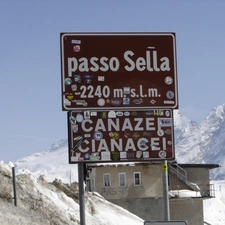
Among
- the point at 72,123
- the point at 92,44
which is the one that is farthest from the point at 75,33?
the point at 72,123

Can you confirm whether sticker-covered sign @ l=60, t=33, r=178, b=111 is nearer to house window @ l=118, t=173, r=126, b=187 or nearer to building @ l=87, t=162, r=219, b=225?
building @ l=87, t=162, r=219, b=225

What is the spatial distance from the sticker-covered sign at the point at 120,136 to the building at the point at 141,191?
1703 inches

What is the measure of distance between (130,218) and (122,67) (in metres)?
21.8

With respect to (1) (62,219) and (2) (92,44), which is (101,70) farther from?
(1) (62,219)

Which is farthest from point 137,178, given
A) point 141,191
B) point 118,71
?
point 118,71

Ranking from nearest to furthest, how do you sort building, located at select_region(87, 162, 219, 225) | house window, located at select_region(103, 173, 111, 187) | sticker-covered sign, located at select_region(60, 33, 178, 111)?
sticker-covered sign, located at select_region(60, 33, 178, 111) → building, located at select_region(87, 162, 219, 225) → house window, located at select_region(103, 173, 111, 187)

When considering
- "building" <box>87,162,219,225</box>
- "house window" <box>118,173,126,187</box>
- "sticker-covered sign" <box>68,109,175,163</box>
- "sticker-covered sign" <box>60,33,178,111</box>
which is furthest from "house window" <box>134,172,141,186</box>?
"sticker-covered sign" <box>60,33,178,111</box>

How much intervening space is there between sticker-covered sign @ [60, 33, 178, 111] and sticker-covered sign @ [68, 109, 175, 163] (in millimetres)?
268

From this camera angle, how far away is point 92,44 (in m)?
18.2

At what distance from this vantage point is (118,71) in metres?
18.3

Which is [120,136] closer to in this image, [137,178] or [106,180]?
[137,178]

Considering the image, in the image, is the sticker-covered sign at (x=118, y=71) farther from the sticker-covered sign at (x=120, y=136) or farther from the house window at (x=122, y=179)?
the house window at (x=122, y=179)

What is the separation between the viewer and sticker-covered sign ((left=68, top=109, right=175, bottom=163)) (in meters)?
18.2

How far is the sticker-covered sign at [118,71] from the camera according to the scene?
59.1 feet
